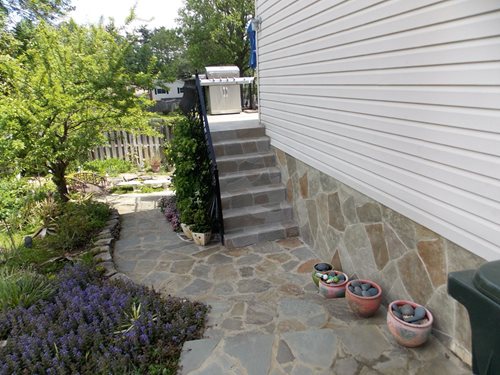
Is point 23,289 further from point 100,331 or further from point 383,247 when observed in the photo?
point 383,247

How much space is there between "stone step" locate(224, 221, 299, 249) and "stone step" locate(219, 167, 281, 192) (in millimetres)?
626

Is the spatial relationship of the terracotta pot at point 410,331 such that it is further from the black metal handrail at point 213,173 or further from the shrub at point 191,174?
the shrub at point 191,174

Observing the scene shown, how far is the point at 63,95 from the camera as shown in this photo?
424cm

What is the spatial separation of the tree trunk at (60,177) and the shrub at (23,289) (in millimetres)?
2210

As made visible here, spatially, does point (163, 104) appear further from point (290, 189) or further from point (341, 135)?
point (341, 135)

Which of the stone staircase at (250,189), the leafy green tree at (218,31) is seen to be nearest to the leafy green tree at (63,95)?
the stone staircase at (250,189)

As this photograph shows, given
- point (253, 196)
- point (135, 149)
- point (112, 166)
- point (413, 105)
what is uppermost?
point (413, 105)

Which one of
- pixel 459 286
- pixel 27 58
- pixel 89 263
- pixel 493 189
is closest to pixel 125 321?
pixel 89 263

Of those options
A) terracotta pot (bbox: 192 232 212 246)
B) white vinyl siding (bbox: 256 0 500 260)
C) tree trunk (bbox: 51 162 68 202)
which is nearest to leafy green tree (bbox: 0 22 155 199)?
tree trunk (bbox: 51 162 68 202)

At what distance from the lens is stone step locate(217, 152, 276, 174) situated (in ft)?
15.6

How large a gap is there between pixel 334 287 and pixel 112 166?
7365 millimetres

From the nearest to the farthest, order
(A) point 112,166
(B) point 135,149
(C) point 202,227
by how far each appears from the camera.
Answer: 1. (C) point 202,227
2. (A) point 112,166
3. (B) point 135,149

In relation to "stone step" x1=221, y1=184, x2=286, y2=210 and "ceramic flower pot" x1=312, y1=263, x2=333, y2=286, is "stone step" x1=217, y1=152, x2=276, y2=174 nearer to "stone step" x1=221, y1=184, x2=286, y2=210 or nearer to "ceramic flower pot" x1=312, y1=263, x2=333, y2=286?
"stone step" x1=221, y1=184, x2=286, y2=210

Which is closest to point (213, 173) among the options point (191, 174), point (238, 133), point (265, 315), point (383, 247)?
point (191, 174)
